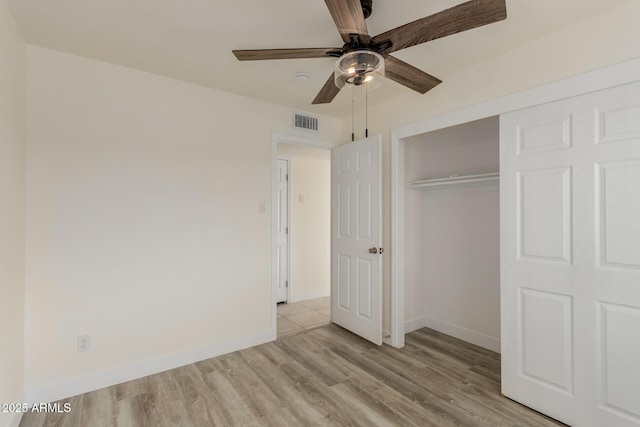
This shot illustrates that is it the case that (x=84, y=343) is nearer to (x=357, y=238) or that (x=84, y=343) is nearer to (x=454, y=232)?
(x=357, y=238)

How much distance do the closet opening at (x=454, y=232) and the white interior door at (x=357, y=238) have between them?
38cm

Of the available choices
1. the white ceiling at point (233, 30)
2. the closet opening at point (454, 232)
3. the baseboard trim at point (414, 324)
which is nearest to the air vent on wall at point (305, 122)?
the white ceiling at point (233, 30)

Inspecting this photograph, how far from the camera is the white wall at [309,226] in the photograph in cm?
476

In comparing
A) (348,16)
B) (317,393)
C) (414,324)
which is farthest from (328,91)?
(414,324)

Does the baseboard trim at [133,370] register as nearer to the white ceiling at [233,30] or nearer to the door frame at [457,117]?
the door frame at [457,117]

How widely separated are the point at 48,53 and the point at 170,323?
7.34 feet

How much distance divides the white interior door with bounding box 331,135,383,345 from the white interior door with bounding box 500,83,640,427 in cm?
111

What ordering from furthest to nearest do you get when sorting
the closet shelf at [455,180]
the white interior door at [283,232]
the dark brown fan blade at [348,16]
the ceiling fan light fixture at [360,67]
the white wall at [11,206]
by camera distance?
the white interior door at [283,232]
the closet shelf at [455,180]
the white wall at [11,206]
the ceiling fan light fixture at [360,67]
the dark brown fan blade at [348,16]

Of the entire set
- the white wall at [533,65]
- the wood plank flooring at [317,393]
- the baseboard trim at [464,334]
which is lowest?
the wood plank flooring at [317,393]

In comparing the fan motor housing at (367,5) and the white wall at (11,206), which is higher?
the fan motor housing at (367,5)

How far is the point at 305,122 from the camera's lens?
136 inches

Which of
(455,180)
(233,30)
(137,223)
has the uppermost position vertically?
(233,30)

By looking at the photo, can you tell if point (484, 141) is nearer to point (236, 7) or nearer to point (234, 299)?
point (236, 7)

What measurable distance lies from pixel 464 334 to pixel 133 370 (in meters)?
3.11
